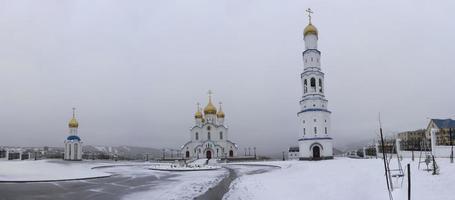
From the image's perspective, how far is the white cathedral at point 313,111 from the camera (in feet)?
141

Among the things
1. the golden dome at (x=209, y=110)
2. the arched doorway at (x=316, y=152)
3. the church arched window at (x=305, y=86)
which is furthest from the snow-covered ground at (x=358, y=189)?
the golden dome at (x=209, y=110)

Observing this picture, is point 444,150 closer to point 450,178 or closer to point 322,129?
point 450,178

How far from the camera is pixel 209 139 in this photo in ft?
231

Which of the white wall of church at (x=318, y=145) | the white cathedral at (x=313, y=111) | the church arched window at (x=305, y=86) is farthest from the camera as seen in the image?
the church arched window at (x=305, y=86)

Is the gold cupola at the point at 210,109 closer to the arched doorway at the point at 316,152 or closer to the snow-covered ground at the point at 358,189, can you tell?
the arched doorway at the point at 316,152

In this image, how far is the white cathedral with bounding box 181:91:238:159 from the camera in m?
67.4

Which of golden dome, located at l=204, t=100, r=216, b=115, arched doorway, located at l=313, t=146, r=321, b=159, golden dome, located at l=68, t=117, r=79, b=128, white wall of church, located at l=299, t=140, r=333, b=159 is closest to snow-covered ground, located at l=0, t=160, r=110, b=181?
white wall of church, located at l=299, t=140, r=333, b=159

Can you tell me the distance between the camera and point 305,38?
4675 cm

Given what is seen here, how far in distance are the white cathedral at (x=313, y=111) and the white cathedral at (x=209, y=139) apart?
25.9 m

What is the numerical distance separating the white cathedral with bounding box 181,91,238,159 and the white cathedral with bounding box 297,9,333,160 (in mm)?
25929

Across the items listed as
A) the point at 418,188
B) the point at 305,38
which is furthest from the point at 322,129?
the point at 418,188

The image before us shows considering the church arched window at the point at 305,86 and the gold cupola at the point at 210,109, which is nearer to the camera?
the church arched window at the point at 305,86

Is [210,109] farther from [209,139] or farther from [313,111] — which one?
[313,111]

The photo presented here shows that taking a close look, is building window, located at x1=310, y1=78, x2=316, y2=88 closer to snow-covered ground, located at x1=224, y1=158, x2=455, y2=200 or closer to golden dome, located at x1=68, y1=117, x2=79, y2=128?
snow-covered ground, located at x1=224, y1=158, x2=455, y2=200
